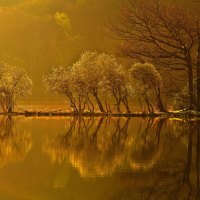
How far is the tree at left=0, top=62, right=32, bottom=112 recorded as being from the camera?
58469mm

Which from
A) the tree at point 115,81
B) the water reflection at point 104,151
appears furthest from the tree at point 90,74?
the water reflection at point 104,151

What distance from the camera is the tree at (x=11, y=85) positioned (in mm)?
58469

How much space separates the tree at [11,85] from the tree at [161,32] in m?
12.0

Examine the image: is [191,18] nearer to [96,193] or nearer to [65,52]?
[96,193]

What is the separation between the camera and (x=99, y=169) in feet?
47.3

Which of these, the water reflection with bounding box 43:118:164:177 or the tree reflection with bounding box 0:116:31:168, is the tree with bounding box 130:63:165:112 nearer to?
the water reflection with bounding box 43:118:164:177

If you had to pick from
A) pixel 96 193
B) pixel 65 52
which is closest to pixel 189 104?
pixel 96 193

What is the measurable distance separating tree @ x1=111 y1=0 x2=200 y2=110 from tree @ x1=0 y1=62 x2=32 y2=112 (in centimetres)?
1195

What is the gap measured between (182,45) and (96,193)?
47.0 meters

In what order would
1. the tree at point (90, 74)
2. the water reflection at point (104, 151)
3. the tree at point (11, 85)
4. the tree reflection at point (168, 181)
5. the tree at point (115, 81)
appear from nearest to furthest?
1. the tree reflection at point (168, 181)
2. the water reflection at point (104, 151)
3. the tree at point (115, 81)
4. the tree at point (90, 74)
5. the tree at point (11, 85)

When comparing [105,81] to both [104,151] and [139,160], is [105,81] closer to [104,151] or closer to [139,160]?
[104,151]

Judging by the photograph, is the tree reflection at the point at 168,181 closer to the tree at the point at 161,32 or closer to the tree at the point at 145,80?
the tree at the point at 145,80

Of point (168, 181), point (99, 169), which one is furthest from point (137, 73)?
point (168, 181)

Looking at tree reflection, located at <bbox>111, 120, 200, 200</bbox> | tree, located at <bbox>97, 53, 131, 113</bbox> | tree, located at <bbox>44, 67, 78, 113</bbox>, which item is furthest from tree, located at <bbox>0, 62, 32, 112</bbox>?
tree reflection, located at <bbox>111, 120, 200, 200</bbox>
